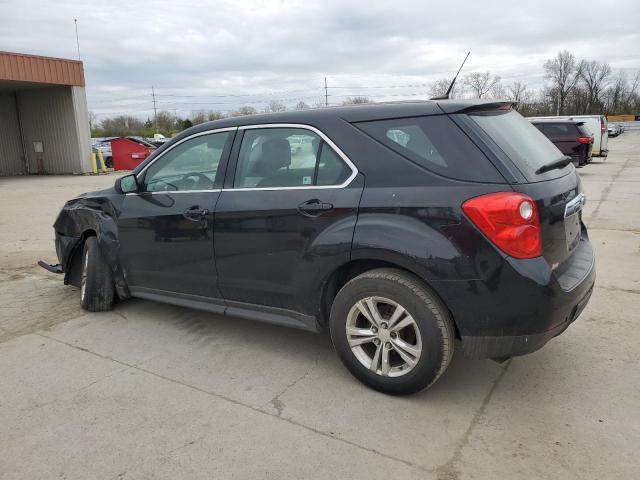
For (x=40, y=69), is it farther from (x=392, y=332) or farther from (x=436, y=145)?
(x=392, y=332)

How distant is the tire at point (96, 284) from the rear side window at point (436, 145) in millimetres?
2858

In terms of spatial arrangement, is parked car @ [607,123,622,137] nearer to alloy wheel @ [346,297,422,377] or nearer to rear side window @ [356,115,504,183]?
rear side window @ [356,115,504,183]

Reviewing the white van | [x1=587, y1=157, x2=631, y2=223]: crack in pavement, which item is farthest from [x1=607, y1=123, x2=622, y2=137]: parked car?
[x1=587, y1=157, x2=631, y2=223]: crack in pavement

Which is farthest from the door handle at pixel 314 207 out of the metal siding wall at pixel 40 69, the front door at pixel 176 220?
the metal siding wall at pixel 40 69

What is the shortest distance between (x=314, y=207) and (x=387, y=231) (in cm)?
53

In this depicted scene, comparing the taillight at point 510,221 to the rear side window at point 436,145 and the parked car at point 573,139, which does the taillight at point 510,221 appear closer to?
the rear side window at point 436,145

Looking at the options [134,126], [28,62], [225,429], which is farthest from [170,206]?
[134,126]

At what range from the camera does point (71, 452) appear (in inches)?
106

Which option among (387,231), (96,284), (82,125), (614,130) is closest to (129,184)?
(96,284)

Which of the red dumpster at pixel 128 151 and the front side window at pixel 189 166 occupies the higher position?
the red dumpster at pixel 128 151

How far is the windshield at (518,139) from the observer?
9.62 feet

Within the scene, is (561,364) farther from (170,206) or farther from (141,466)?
(170,206)

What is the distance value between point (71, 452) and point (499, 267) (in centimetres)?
242

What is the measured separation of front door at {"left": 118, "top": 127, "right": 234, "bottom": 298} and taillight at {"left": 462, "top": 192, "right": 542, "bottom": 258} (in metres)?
1.94
